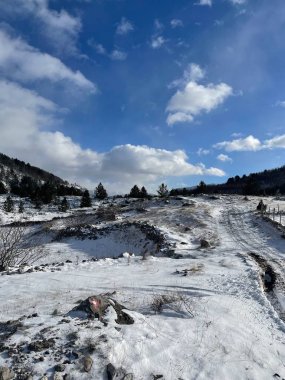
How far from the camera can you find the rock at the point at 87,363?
6.43 meters

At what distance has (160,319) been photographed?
919cm

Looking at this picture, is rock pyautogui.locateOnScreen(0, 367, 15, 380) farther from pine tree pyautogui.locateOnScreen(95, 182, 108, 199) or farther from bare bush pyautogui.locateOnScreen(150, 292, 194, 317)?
pine tree pyautogui.locateOnScreen(95, 182, 108, 199)

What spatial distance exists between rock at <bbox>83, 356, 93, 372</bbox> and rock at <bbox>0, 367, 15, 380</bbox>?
121 centimetres

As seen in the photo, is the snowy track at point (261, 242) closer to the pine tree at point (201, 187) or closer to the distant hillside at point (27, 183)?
the pine tree at point (201, 187)

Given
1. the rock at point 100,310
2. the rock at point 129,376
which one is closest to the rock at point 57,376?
the rock at point 129,376

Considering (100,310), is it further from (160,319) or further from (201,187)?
(201,187)

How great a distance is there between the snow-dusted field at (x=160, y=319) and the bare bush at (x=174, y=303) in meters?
0.05

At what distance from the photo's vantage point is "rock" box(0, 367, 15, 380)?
232 inches

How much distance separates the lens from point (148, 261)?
19422 mm

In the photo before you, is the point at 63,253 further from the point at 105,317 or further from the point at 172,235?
the point at 105,317

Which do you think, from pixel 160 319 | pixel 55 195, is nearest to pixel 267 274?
pixel 160 319

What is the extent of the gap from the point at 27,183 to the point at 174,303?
127404 mm

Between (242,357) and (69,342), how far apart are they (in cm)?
364

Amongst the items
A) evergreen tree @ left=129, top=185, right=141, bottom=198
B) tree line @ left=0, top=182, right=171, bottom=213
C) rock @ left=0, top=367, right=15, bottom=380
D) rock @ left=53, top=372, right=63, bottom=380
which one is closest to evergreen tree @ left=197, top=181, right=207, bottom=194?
tree line @ left=0, top=182, right=171, bottom=213
